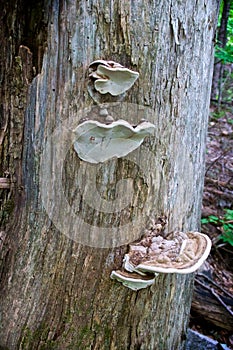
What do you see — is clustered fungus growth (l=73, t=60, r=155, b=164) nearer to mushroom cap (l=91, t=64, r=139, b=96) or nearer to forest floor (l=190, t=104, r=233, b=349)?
mushroom cap (l=91, t=64, r=139, b=96)

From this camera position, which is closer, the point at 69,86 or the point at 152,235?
Result: the point at 69,86

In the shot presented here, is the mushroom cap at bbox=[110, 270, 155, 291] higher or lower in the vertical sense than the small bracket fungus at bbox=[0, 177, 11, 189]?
lower

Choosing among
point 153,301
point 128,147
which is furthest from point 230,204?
point 128,147

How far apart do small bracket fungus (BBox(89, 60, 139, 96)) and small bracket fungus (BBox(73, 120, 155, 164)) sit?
14 centimetres

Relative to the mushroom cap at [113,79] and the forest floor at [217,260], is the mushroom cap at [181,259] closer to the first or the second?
the mushroom cap at [113,79]

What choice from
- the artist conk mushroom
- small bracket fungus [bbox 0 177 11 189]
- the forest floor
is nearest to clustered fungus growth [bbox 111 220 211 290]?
the artist conk mushroom

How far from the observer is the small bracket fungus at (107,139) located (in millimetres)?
1269

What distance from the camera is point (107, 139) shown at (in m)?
1.31

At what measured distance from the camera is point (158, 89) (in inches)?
55.3

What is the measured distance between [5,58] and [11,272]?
3.06ft

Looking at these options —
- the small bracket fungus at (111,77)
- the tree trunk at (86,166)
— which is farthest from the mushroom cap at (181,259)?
the small bracket fungus at (111,77)

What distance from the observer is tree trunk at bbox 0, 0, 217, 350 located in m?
1.32

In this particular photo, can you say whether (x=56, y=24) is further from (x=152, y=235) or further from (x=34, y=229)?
(x=152, y=235)

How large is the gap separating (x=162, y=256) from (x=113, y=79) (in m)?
0.70
